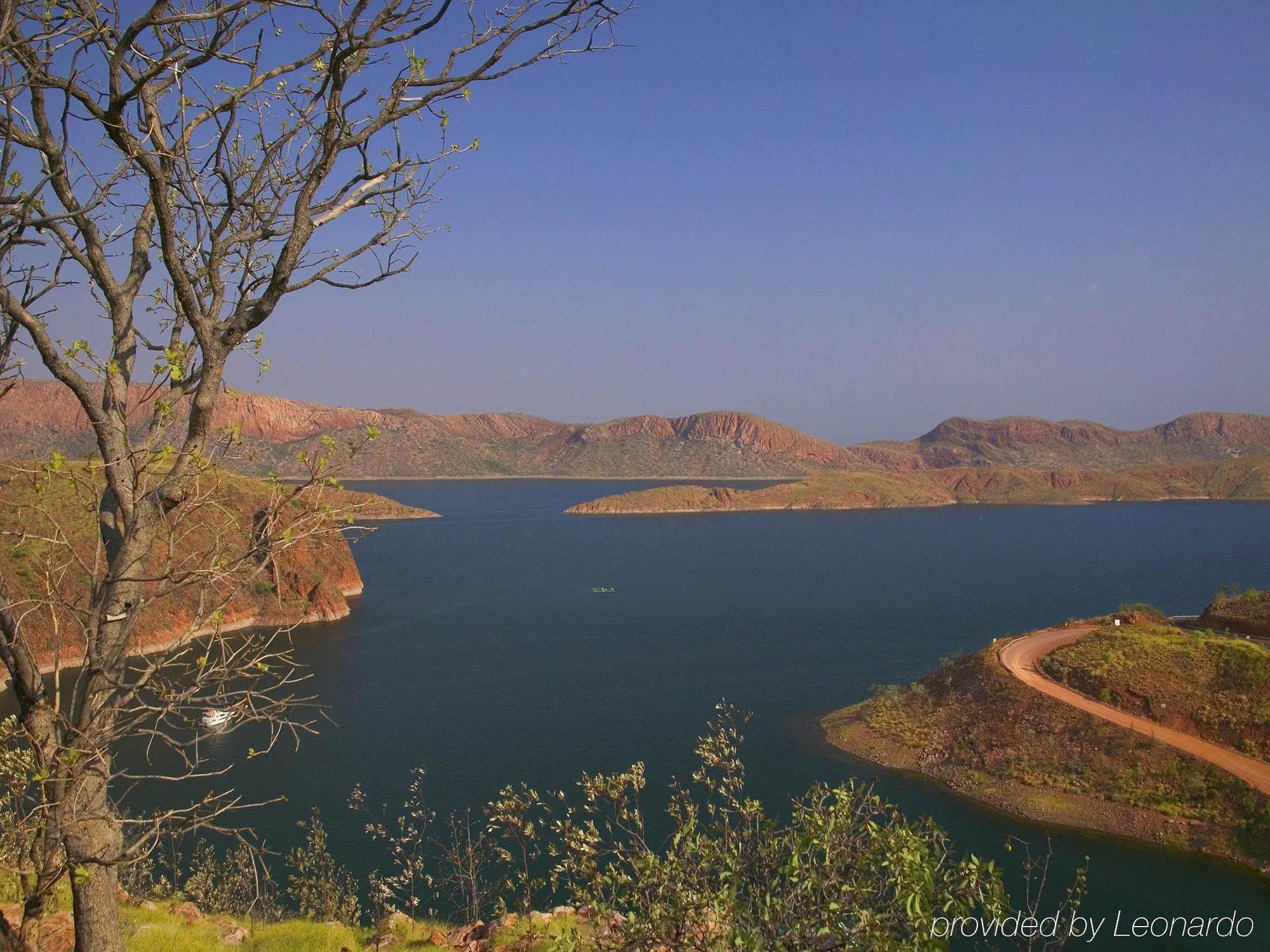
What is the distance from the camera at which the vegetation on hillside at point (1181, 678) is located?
24.4 meters

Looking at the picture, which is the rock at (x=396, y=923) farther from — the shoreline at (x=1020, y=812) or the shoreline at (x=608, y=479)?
the shoreline at (x=608, y=479)

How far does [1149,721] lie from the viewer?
25.5 m

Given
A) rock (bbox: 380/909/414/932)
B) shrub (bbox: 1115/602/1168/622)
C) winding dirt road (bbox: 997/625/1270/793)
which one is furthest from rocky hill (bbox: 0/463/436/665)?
shrub (bbox: 1115/602/1168/622)

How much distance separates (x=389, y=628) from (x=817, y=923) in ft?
141

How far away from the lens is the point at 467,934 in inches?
373

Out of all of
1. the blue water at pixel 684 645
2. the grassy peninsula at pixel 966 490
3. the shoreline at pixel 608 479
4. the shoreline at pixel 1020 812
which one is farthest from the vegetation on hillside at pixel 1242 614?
the shoreline at pixel 608 479

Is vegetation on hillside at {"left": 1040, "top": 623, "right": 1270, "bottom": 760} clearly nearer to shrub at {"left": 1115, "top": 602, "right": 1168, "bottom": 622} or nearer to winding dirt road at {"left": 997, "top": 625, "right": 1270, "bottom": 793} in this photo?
winding dirt road at {"left": 997, "top": 625, "right": 1270, "bottom": 793}

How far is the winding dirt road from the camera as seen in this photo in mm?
22547

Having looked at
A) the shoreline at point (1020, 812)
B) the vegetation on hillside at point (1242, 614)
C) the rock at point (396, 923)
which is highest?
the rock at point (396, 923)

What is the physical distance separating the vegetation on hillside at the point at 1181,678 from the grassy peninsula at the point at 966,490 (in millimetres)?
A: 88651

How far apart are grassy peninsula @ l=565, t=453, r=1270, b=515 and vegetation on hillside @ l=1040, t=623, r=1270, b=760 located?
291 ft

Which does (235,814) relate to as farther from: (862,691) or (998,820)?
(862,691)

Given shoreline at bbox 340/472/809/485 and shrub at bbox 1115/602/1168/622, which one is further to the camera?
shoreline at bbox 340/472/809/485

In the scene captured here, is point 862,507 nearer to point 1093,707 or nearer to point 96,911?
point 1093,707
